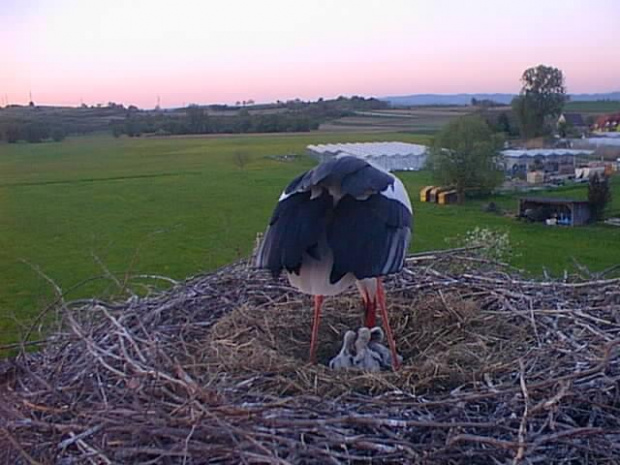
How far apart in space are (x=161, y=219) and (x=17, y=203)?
3.32 meters

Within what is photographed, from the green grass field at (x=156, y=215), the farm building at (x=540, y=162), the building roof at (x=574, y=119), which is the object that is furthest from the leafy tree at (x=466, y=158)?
the building roof at (x=574, y=119)

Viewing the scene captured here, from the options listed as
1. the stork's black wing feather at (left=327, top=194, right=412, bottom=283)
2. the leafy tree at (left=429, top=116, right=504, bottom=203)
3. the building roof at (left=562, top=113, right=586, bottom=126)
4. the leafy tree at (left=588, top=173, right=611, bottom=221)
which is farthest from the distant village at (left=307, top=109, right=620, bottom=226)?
the stork's black wing feather at (left=327, top=194, right=412, bottom=283)

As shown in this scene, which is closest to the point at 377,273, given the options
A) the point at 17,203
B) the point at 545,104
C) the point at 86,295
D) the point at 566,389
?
the point at 566,389

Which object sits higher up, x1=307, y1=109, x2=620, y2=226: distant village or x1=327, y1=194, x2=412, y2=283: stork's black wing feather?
x1=327, y1=194, x2=412, y2=283: stork's black wing feather

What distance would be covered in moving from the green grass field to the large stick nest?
191cm

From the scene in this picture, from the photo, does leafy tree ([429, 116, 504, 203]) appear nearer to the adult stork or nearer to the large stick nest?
the large stick nest

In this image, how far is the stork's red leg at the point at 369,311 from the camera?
3.38 meters

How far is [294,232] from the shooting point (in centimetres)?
274

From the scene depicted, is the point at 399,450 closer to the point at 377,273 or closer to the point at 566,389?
the point at 566,389

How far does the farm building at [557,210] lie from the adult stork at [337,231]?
15.5 m

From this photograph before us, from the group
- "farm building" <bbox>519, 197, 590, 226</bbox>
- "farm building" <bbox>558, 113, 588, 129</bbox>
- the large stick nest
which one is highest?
"farm building" <bbox>558, 113, 588, 129</bbox>

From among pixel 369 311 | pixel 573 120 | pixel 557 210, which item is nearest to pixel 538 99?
pixel 573 120

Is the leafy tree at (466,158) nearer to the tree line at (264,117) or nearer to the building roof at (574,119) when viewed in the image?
the tree line at (264,117)

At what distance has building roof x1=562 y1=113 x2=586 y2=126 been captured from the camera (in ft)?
129
